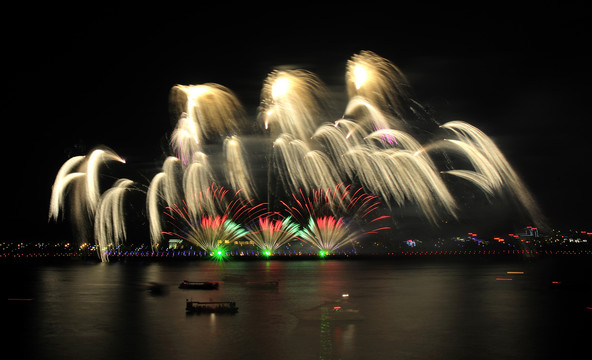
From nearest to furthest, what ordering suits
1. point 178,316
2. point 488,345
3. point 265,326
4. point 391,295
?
point 488,345 < point 265,326 < point 178,316 < point 391,295

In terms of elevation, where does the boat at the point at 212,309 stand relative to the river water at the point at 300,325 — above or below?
above

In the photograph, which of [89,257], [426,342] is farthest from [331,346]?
[89,257]

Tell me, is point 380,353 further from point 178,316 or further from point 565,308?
point 565,308

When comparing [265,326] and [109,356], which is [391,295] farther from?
[109,356]

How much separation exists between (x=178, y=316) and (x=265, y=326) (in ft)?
15.9

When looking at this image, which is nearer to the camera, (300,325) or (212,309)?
(300,325)

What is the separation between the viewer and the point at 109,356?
648 inches

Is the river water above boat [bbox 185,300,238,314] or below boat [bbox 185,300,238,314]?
below

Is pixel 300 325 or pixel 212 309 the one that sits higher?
pixel 212 309

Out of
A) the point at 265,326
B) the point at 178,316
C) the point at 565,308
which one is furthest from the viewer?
the point at 565,308

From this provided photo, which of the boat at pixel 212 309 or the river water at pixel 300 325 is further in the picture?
the boat at pixel 212 309

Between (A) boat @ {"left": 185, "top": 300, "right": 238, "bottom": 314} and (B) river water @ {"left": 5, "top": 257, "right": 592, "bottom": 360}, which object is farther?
(A) boat @ {"left": 185, "top": 300, "right": 238, "bottom": 314}

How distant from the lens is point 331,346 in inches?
677

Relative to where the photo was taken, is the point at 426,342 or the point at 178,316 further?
the point at 178,316
